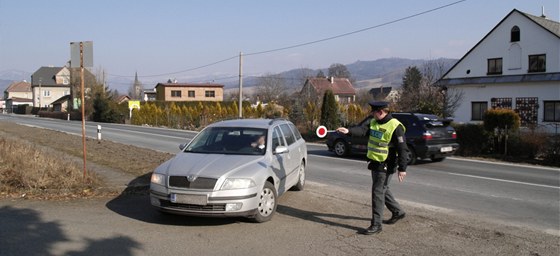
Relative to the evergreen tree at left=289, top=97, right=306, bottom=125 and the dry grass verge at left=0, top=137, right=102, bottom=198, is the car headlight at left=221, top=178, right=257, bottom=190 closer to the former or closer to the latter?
the dry grass verge at left=0, top=137, right=102, bottom=198

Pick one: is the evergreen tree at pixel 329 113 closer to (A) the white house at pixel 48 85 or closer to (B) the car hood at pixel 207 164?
(B) the car hood at pixel 207 164

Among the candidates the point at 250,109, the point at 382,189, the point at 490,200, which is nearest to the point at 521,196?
the point at 490,200

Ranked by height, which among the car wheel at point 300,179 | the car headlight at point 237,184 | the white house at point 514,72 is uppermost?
the white house at point 514,72

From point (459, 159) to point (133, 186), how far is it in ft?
38.1

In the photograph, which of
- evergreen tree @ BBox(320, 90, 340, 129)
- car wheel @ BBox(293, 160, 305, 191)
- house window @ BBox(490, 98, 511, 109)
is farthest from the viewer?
house window @ BBox(490, 98, 511, 109)

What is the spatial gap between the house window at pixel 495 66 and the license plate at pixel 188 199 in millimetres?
32681

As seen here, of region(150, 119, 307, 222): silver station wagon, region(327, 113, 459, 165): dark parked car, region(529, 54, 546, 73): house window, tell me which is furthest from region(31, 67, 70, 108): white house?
region(150, 119, 307, 222): silver station wagon

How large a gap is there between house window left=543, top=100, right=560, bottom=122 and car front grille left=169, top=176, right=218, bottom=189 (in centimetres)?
3025

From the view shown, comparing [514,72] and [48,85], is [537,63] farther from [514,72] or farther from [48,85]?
[48,85]

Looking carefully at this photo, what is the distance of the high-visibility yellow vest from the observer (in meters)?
6.00

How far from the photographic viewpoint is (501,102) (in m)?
32.8

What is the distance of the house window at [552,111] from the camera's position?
98.7 feet

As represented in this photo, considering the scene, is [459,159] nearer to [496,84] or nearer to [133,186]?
[133,186]

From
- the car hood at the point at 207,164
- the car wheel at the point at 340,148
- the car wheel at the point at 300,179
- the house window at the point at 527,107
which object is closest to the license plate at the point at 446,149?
the car wheel at the point at 340,148
